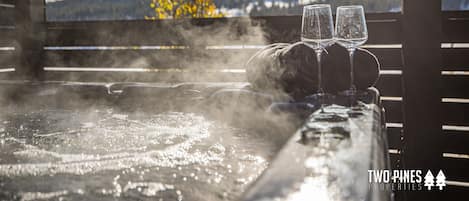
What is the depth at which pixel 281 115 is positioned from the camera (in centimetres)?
154

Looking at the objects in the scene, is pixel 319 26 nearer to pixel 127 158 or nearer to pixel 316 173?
pixel 127 158

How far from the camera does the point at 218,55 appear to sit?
368cm

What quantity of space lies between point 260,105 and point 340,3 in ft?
6.48

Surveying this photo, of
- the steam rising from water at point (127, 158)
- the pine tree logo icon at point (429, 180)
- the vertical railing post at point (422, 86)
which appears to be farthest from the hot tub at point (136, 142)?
the pine tree logo icon at point (429, 180)

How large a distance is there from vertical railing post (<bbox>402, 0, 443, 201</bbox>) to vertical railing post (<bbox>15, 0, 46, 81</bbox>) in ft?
10.7

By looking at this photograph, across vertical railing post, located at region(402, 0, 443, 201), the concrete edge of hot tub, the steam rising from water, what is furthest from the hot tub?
vertical railing post, located at region(402, 0, 443, 201)

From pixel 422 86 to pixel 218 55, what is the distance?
1621mm

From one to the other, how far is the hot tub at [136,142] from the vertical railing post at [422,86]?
4.78 feet

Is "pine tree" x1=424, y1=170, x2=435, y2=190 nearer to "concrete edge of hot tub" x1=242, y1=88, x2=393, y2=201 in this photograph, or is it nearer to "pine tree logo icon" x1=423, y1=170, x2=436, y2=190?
"pine tree logo icon" x1=423, y1=170, x2=436, y2=190

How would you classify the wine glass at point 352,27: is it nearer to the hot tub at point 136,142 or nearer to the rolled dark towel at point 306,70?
the rolled dark towel at point 306,70

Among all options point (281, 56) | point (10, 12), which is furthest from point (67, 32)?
point (281, 56)

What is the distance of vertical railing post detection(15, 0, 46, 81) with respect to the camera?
4117mm

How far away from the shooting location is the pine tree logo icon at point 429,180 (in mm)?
2980

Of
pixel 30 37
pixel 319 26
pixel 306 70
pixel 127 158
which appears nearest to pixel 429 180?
pixel 306 70
